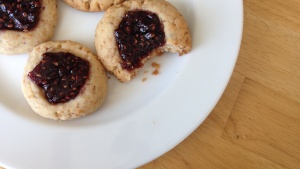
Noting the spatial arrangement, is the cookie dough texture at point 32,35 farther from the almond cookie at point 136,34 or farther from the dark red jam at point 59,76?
the almond cookie at point 136,34

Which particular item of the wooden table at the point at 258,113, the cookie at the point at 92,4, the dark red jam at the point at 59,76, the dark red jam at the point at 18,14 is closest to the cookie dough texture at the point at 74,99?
the dark red jam at the point at 59,76

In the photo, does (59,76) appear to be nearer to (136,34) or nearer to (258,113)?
(136,34)

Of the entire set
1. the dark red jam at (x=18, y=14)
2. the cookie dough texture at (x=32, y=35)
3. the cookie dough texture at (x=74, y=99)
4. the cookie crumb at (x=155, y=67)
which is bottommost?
the cookie crumb at (x=155, y=67)

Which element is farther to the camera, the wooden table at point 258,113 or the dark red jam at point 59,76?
the wooden table at point 258,113

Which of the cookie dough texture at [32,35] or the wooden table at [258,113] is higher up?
the cookie dough texture at [32,35]

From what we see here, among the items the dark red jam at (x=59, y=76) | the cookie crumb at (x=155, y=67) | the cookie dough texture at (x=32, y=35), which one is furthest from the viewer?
the cookie crumb at (x=155, y=67)

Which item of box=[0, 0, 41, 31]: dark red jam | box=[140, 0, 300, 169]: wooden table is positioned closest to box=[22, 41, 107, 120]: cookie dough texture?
box=[0, 0, 41, 31]: dark red jam

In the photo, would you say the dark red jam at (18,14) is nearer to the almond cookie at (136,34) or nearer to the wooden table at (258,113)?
the almond cookie at (136,34)

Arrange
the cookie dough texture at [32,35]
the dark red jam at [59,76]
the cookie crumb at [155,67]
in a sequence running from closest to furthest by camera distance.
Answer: the dark red jam at [59,76] → the cookie dough texture at [32,35] → the cookie crumb at [155,67]
